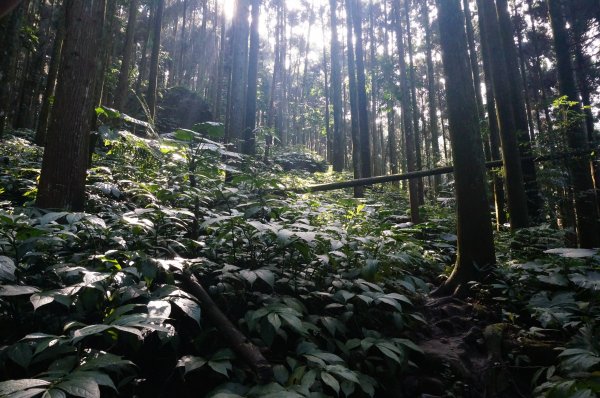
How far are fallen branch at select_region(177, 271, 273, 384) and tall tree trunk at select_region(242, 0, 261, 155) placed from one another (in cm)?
580

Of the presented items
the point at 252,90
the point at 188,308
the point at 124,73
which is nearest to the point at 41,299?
the point at 188,308

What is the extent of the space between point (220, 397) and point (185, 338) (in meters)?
0.87

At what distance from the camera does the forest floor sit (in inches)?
69.4

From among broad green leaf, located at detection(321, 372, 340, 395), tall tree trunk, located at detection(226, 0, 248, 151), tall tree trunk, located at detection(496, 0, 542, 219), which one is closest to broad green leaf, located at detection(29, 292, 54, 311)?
broad green leaf, located at detection(321, 372, 340, 395)

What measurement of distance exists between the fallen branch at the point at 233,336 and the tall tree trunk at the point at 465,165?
2963 mm

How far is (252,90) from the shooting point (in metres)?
9.34

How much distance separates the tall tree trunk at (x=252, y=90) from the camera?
855 centimetres

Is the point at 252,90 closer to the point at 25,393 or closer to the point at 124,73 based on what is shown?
the point at 124,73

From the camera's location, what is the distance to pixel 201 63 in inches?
1469

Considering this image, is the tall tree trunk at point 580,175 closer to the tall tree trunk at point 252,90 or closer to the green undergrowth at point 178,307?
the green undergrowth at point 178,307

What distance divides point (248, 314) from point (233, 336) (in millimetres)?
162

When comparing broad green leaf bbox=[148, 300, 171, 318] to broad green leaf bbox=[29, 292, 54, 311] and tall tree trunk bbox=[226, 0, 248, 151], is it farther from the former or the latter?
tall tree trunk bbox=[226, 0, 248, 151]

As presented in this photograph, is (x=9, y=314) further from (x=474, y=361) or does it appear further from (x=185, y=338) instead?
(x=474, y=361)

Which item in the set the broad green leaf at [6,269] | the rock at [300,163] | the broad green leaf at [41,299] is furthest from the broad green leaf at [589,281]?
the rock at [300,163]
